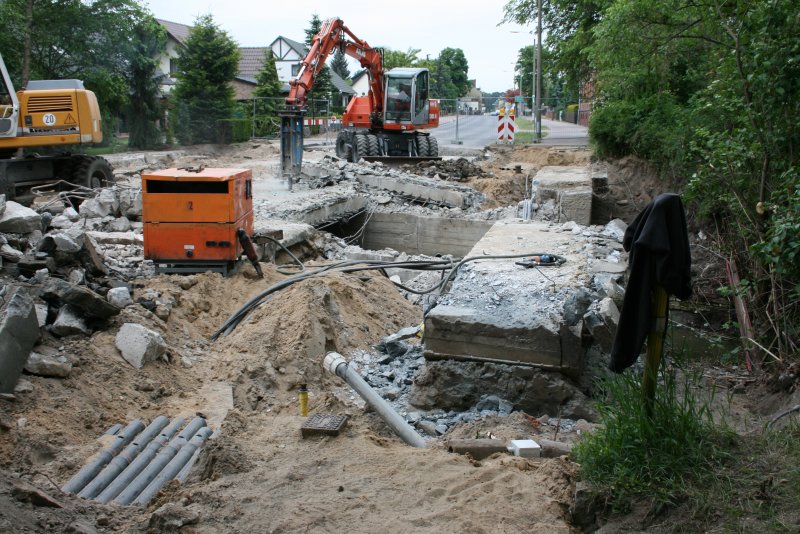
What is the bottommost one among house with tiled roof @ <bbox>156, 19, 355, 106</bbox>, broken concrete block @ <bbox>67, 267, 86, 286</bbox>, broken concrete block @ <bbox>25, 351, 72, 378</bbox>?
broken concrete block @ <bbox>25, 351, 72, 378</bbox>

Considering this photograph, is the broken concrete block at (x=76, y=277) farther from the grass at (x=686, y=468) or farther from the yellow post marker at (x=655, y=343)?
the yellow post marker at (x=655, y=343)

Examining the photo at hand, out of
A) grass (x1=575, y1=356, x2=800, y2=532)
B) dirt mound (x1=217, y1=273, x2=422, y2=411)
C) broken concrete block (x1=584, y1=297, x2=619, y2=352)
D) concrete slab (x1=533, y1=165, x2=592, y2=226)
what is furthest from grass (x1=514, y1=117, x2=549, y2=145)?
grass (x1=575, y1=356, x2=800, y2=532)

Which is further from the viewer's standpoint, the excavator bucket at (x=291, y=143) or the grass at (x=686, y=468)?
the excavator bucket at (x=291, y=143)

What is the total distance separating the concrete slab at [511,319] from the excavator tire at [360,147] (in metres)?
15.6

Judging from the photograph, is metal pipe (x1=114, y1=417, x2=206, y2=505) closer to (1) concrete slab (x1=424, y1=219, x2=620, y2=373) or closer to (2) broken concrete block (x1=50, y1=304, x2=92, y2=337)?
(2) broken concrete block (x1=50, y1=304, x2=92, y2=337)

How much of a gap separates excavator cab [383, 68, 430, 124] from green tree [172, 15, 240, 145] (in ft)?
45.4

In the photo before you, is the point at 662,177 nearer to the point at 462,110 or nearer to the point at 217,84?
the point at 217,84

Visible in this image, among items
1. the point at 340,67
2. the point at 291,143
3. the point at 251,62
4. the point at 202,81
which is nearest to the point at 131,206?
the point at 291,143

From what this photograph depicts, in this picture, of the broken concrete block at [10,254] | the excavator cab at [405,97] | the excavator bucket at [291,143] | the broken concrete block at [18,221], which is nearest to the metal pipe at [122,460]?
the broken concrete block at [10,254]

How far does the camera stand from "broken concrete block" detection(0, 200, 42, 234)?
9.40 m

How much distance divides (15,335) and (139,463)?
163 cm

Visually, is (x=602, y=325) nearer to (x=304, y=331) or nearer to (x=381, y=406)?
(x=381, y=406)

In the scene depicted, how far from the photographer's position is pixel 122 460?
209 inches

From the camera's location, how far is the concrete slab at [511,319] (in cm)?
659
